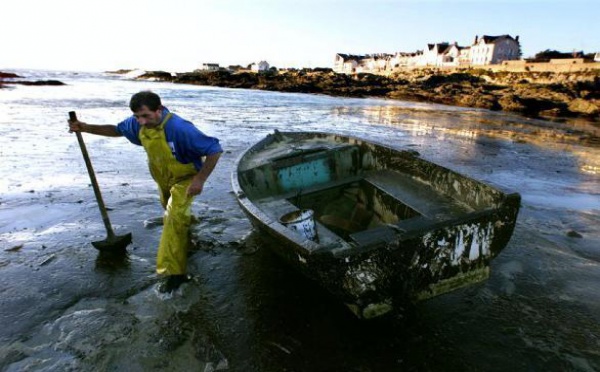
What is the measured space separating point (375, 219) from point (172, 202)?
9.80 ft

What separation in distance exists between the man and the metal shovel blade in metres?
1.20

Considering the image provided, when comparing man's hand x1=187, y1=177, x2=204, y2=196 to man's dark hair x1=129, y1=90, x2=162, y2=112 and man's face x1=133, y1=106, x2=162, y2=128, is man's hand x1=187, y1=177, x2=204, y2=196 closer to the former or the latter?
man's face x1=133, y1=106, x2=162, y2=128

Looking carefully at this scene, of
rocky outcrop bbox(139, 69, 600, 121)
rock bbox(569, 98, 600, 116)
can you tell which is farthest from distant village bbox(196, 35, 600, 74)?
rock bbox(569, 98, 600, 116)

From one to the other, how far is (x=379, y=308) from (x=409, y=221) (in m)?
1.27

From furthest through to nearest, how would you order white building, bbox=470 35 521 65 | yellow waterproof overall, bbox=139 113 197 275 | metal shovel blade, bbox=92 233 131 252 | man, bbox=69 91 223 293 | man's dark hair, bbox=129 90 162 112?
1. white building, bbox=470 35 521 65
2. metal shovel blade, bbox=92 233 131 252
3. yellow waterproof overall, bbox=139 113 197 275
4. man, bbox=69 91 223 293
5. man's dark hair, bbox=129 90 162 112

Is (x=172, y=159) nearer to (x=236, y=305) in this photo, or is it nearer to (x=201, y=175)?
(x=201, y=175)

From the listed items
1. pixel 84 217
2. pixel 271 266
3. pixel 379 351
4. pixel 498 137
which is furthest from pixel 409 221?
pixel 498 137

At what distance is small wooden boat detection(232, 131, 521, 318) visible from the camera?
121 inches

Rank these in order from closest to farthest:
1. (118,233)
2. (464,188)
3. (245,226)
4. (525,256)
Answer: (464,188), (525,256), (118,233), (245,226)

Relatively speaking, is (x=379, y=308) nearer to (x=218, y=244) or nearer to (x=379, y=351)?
(x=379, y=351)

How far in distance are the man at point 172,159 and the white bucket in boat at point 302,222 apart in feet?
3.36

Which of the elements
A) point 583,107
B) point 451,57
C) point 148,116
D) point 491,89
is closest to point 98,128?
point 148,116

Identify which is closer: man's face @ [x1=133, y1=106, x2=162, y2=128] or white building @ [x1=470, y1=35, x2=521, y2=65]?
man's face @ [x1=133, y1=106, x2=162, y2=128]

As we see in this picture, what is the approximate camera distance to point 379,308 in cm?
321
